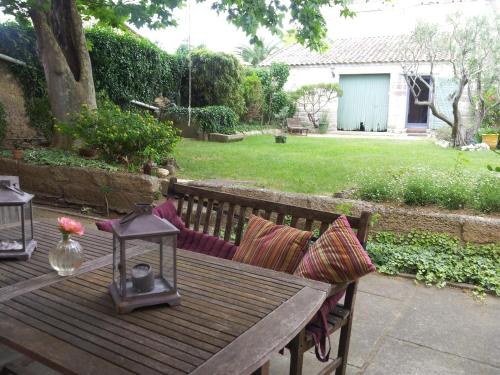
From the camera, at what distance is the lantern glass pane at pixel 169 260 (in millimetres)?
1709

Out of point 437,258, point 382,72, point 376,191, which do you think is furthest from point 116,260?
point 382,72

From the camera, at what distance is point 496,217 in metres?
4.52

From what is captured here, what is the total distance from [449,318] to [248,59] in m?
33.9

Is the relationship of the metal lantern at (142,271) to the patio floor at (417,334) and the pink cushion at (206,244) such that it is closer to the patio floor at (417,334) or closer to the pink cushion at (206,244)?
the patio floor at (417,334)

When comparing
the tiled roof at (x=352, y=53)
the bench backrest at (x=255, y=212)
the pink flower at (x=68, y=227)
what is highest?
the tiled roof at (x=352, y=53)

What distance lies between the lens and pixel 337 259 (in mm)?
1985

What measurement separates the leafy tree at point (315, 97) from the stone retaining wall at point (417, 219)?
1446cm

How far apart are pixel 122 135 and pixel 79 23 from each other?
2.60 meters

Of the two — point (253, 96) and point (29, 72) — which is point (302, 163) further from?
point (253, 96)

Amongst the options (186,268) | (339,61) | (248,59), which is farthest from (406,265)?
(248,59)

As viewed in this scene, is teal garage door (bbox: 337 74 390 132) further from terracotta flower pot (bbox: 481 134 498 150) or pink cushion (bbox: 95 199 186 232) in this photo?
pink cushion (bbox: 95 199 186 232)

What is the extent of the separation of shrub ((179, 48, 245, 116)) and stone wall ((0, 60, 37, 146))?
6.18m

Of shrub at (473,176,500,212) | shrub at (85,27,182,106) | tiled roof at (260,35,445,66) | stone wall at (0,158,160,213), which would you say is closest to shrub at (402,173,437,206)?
shrub at (473,176,500,212)

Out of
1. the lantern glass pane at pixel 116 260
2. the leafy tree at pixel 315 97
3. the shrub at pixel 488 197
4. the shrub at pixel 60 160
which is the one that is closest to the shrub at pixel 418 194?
the shrub at pixel 488 197
